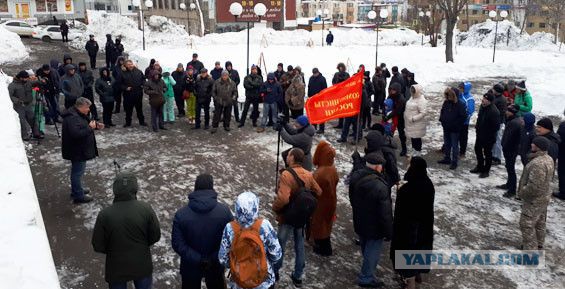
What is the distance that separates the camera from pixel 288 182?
565 centimetres

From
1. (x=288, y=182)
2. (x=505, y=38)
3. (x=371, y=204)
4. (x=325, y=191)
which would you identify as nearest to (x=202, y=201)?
(x=288, y=182)

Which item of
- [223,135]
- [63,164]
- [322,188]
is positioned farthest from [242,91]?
[322,188]

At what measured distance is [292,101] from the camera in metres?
12.6

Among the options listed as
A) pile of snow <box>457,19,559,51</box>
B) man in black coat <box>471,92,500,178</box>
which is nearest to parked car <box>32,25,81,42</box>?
man in black coat <box>471,92,500,178</box>

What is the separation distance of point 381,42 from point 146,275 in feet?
146

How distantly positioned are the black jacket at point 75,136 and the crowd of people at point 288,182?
0.02 meters

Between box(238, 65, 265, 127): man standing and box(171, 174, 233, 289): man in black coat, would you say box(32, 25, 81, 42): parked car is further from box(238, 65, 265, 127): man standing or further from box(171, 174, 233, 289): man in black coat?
box(171, 174, 233, 289): man in black coat

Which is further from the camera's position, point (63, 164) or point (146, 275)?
point (63, 164)

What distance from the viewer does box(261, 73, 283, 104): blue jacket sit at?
1286 cm

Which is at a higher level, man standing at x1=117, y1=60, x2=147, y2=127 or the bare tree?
the bare tree

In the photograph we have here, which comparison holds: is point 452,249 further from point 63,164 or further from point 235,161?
point 63,164

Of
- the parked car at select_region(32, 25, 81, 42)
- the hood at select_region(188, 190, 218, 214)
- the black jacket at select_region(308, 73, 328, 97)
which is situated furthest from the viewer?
the parked car at select_region(32, 25, 81, 42)

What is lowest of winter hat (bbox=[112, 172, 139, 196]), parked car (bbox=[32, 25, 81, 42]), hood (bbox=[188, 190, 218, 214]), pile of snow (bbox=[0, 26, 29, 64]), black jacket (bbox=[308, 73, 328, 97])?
hood (bbox=[188, 190, 218, 214])

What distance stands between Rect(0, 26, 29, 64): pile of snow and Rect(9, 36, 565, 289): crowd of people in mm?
15716
